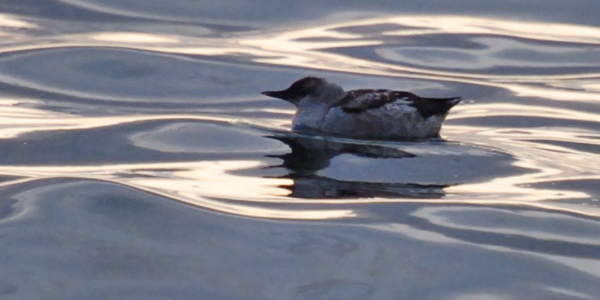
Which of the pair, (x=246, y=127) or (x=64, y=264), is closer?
(x=64, y=264)

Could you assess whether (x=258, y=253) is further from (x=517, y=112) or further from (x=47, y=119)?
(x=517, y=112)

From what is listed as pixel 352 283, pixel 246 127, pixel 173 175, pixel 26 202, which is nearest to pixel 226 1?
pixel 246 127

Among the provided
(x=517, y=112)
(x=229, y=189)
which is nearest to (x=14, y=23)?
(x=517, y=112)

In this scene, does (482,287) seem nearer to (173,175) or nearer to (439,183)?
(439,183)

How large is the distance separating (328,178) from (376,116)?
238cm

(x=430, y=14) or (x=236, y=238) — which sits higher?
(x=430, y=14)

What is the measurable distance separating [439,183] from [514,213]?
3.75ft

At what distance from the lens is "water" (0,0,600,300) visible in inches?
238

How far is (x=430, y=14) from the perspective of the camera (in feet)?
59.4

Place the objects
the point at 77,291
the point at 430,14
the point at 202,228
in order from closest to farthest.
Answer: the point at 77,291 < the point at 202,228 < the point at 430,14

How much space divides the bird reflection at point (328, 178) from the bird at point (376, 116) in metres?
0.35

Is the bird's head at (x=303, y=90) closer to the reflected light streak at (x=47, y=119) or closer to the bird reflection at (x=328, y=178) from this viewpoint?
the reflected light streak at (x=47, y=119)

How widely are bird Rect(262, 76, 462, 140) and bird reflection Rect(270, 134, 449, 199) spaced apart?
35 centimetres

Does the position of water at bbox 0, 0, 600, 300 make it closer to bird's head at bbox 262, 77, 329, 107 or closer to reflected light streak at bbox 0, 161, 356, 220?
reflected light streak at bbox 0, 161, 356, 220
